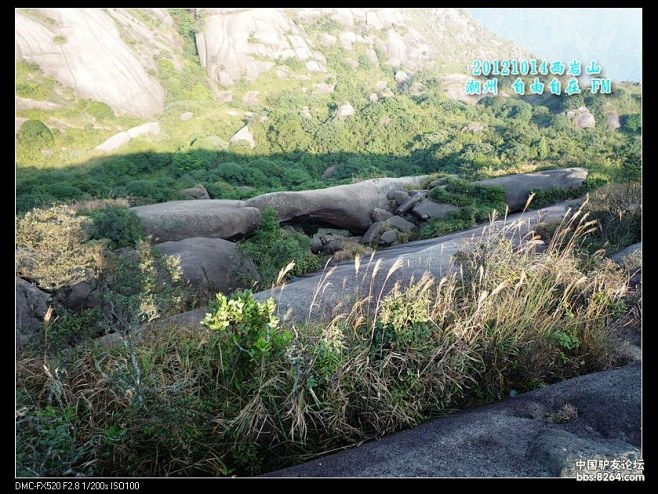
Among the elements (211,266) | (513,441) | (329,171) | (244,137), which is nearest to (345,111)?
(329,171)

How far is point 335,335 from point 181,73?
88.1 ft

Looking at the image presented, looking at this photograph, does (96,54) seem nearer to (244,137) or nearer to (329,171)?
(244,137)

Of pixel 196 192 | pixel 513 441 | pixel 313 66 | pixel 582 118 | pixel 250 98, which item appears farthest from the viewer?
pixel 313 66

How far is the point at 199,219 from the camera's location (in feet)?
35.8

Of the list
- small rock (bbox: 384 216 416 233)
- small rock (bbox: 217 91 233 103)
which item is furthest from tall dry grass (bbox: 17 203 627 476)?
small rock (bbox: 217 91 233 103)

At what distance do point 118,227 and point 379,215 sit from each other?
9110mm

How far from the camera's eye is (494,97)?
26.3 m

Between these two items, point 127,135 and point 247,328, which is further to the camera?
point 127,135

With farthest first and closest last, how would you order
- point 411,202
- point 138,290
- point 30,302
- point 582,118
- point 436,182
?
point 582,118 < point 436,182 < point 411,202 < point 30,302 < point 138,290

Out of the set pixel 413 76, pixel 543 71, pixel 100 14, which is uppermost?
pixel 100 14

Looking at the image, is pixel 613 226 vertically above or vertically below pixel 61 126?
below
